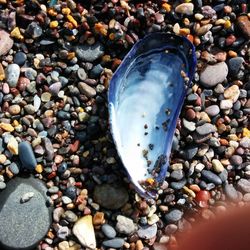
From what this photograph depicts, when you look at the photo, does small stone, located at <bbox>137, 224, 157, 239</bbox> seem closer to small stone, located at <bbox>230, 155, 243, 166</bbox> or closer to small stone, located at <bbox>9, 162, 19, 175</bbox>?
small stone, located at <bbox>230, 155, 243, 166</bbox>

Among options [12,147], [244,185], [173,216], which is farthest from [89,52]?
[244,185]

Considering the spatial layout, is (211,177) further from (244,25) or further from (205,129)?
(244,25)

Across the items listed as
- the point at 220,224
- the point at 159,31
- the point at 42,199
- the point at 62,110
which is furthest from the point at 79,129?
the point at 220,224

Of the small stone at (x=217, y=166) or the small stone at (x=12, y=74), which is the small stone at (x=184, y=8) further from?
the small stone at (x=12, y=74)

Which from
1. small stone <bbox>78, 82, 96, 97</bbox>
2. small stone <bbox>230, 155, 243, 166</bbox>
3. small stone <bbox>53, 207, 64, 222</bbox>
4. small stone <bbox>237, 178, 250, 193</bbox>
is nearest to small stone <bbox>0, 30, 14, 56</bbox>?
small stone <bbox>78, 82, 96, 97</bbox>

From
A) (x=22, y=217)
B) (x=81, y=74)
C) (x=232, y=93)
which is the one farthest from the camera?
(x=232, y=93)

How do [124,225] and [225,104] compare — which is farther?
[225,104]

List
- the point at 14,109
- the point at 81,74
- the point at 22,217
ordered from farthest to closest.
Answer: the point at 81,74 < the point at 14,109 < the point at 22,217

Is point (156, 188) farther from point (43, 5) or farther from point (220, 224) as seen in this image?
point (43, 5)
